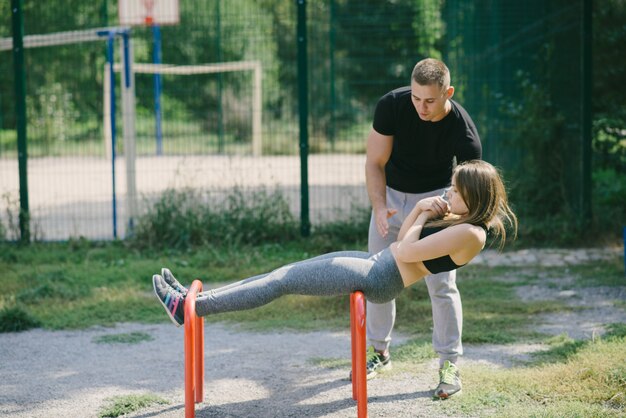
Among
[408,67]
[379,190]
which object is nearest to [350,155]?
[408,67]

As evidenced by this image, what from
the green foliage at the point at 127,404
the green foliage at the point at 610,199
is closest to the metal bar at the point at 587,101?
the green foliage at the point at 610,199

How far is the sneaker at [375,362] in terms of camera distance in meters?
4.94

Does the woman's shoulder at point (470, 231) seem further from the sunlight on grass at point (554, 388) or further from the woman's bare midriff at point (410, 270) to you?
the sunlight on grass at point (554, 388)

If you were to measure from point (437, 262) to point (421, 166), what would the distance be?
0.73m

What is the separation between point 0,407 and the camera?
454 cm

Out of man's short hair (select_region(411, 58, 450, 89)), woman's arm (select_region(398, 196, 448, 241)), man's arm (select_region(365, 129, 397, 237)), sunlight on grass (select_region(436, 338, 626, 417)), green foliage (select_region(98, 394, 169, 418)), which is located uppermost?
man's short hair (select_region(411, 58, 450, 89))

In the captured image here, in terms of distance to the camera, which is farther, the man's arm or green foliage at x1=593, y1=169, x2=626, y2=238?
green foliage at x1=593, y1=169, x2=626, y2=238

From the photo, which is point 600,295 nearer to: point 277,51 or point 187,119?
point 187,119

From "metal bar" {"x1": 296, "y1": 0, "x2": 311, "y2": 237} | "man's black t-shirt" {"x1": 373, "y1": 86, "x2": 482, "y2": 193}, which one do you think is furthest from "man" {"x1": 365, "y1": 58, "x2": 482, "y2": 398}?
"metal bar" {"x1": 296, "y1": 0, "x2": 311, "y2": 237}

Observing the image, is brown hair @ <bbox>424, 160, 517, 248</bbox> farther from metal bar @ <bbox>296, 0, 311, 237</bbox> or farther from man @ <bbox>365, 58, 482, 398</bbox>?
metal bar @ <bbox>296, 0, 311, 237</bbox>

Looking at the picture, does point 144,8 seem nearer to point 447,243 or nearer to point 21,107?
point 21,107

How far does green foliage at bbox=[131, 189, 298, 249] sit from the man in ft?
12.3

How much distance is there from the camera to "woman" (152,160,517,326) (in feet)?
13.6

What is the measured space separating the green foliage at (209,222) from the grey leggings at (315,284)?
422 centimetres
